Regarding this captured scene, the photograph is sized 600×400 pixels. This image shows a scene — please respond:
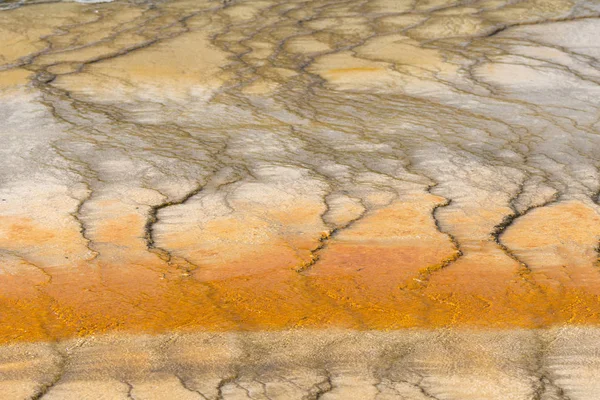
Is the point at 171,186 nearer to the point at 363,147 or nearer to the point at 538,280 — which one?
the point at 363,147

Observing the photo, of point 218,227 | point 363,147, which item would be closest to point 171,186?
point 218,227

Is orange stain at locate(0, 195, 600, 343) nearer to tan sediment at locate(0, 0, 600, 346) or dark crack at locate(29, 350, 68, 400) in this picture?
tan sediment at locate(0, 0, 600, 346)

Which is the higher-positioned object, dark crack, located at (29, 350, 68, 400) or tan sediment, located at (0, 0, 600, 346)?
dark crack, located at (29, 350, 68, 400)

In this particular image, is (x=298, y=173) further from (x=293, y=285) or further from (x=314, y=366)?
(x=314, y=366)

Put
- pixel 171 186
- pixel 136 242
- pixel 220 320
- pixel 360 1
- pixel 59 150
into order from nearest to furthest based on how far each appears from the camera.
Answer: pixel 220 320, pixel 136 242, pixel 171 186, pixel 59 150, pixel 360 1

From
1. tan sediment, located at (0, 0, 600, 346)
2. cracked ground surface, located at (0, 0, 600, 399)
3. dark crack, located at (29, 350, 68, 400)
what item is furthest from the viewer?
tan sediment, located at (0, 0, 600, 346)

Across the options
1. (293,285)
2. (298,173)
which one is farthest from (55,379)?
(298,173)

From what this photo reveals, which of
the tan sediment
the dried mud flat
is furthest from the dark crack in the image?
the tan sediment

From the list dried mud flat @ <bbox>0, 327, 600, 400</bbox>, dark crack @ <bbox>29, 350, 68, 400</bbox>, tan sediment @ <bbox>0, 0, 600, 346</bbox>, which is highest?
dark crack @ <bbox>29, 350, 68, 400</bbox>
